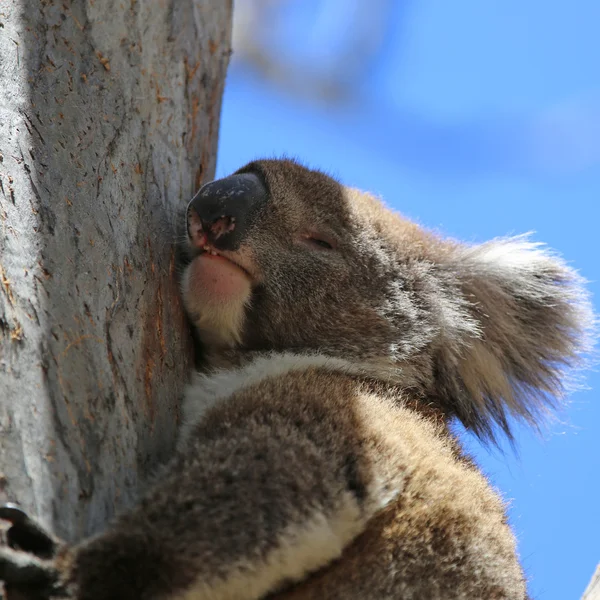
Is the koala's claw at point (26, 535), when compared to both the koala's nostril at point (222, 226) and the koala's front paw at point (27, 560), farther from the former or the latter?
the koala's nostril at point (222, 226)

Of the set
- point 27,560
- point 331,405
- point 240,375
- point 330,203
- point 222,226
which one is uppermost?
point 330,203

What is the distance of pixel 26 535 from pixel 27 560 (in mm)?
57

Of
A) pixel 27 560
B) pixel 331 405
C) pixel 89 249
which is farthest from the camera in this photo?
pixel 331 405

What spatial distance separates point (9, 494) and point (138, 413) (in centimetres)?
59

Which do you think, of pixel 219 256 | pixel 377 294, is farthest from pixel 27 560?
pixel 377 294

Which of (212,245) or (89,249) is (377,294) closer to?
(212,245)

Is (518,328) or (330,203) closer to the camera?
(330,203)

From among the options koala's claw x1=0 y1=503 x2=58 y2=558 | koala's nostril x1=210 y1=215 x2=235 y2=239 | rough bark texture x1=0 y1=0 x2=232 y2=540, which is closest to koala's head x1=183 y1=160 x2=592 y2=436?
koala's nostril x1=210 y1=215 x2=235 y2=239

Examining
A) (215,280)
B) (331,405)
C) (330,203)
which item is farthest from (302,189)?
(331,405)

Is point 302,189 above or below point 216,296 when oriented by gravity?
above

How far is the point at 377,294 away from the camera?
3492 millimetres

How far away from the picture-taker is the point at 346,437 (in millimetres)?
2543

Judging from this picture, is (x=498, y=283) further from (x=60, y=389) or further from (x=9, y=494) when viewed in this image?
(x=9, y=494)

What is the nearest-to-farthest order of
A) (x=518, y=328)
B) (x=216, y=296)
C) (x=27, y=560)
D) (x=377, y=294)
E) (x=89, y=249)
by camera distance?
(x=27, y=560) < (x=89, y=249) < (x=216, y=296) < (x=377, y=294) < (x=518, y=328)
